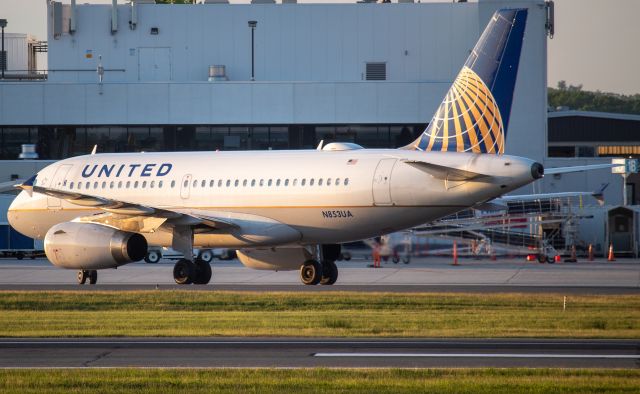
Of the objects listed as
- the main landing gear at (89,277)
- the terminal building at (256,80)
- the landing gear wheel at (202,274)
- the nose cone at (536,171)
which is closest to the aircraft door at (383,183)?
the nose cone at (536,171)

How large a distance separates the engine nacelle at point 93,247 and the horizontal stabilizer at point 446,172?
27.8ft

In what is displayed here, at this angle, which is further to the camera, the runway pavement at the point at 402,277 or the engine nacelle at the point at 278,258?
the engine nacelle at the point at 278,258

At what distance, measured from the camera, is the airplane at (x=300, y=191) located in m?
31.6

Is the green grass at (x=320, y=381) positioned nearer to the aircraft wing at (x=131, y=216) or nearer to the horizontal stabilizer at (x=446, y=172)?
the horizontal stabilizer at (x=446, y=172)

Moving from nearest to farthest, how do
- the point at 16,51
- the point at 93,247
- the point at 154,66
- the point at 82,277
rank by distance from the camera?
1. the point at 93,247
2. the point at 82,277
3. the point at 154,66
4. the point at 16,51

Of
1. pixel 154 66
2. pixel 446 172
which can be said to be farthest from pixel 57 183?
pixel 154 66

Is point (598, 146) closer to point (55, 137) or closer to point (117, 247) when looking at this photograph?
point (55, 137)

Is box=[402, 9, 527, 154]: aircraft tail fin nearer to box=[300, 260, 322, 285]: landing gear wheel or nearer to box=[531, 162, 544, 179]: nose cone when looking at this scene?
box=[531, 162, 544, 179]: nose cone

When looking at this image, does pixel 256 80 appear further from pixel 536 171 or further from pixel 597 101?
pixel 597 101

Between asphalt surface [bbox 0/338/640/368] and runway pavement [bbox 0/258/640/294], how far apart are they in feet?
42.3

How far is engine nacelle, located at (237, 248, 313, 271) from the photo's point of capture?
36028 millimetres

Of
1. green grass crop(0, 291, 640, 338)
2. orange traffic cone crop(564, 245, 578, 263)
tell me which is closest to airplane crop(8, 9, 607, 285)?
green grass crop(0, 291, 640, 338)

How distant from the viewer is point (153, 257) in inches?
2124

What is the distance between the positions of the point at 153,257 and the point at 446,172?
84.6 ft
